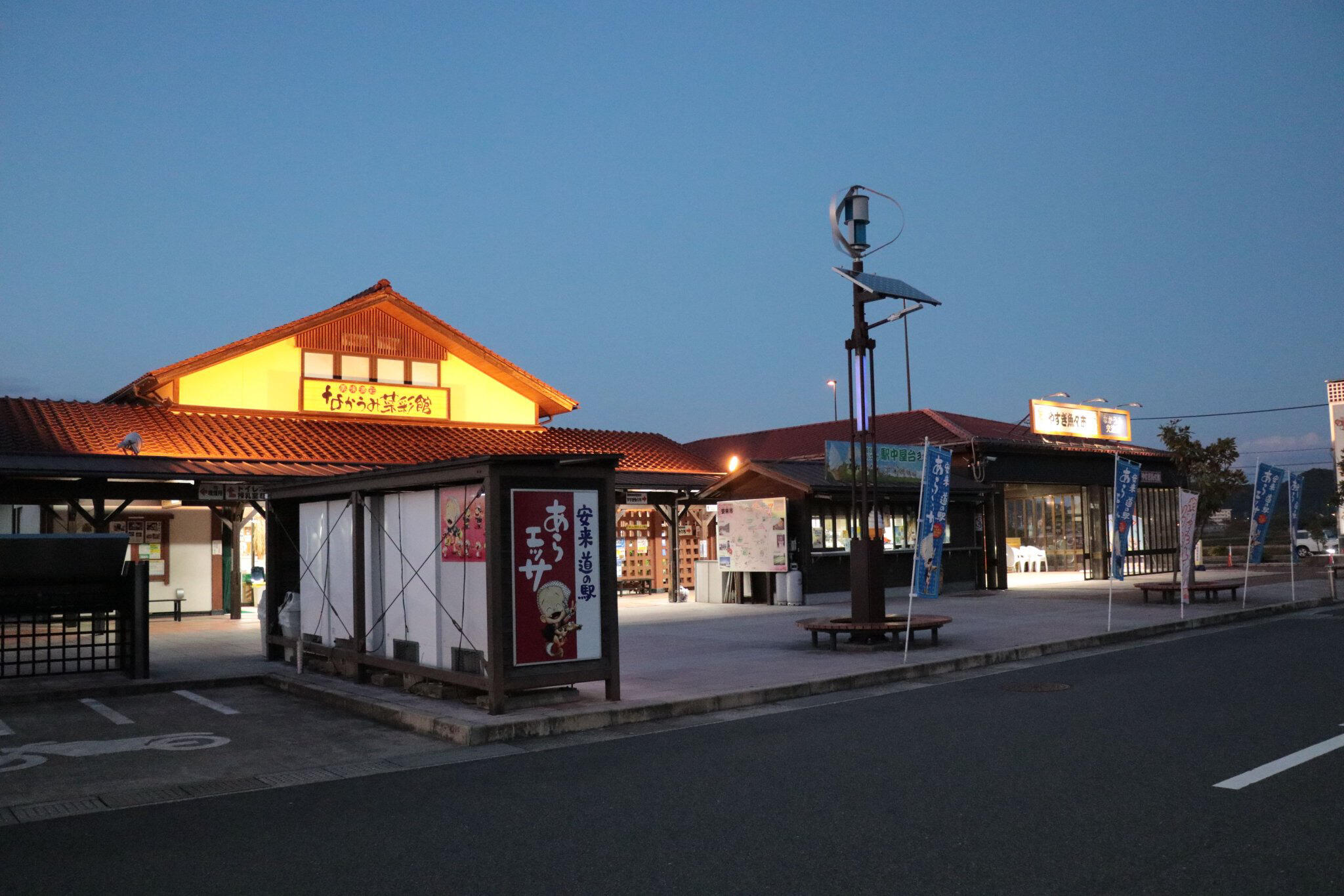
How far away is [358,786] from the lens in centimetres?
714

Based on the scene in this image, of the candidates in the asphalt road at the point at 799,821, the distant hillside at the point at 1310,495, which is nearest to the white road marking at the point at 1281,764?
the asphalt road at the point at 799,821

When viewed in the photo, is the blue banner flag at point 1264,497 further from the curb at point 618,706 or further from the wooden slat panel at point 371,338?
the wooden slat panel at point 371,338

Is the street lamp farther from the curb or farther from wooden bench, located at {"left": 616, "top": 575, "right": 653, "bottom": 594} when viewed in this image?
wooden bench, located at {"left": 616, "top": 575, "right": 653, "bottom": 594}

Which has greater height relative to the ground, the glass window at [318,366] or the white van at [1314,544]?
the glass window at [318,366]

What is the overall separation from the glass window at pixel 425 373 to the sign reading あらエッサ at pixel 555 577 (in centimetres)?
1709

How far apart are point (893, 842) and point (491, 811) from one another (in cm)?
242

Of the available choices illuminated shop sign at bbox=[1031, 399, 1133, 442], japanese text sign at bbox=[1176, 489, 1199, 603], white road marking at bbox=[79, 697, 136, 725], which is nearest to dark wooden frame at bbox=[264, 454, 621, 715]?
white road marking at bbox=[79, 697, 136, 725]

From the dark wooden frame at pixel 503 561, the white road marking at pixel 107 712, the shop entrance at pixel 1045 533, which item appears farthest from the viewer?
the shop entrance at pixel 1045 533

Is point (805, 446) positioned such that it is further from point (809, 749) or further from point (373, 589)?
point (809, 749)

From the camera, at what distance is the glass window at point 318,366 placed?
957 inches

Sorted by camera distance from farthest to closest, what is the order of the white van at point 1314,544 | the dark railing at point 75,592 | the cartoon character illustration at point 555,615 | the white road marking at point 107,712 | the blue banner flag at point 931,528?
the white van at point 1314,544 → the blue banner flag at point 931,528 → the dark railing at point 75,592 → the white road marking at point 107,712 → the cartoon character illustration at point 555,615

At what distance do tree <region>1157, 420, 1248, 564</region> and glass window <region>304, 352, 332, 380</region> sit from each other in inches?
842

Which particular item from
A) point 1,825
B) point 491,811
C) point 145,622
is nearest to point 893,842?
point 491,811

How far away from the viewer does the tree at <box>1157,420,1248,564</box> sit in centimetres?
2722
